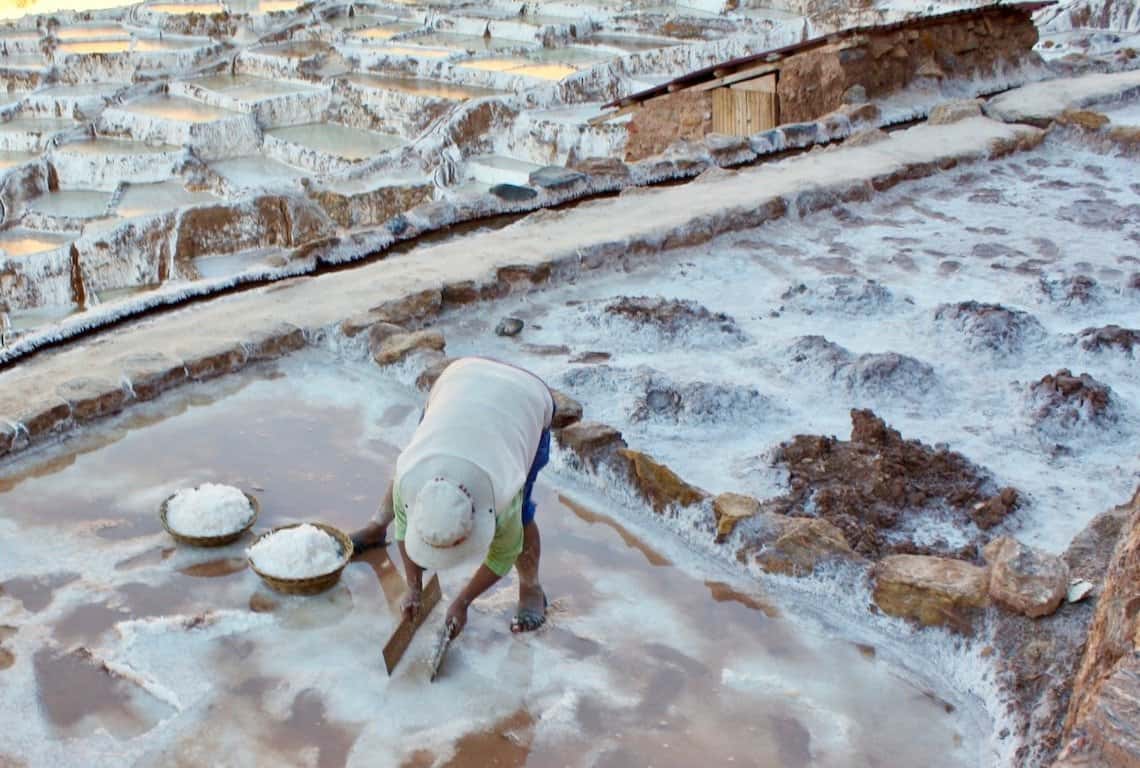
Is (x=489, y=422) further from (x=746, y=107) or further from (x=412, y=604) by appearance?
(x=746, y=107)

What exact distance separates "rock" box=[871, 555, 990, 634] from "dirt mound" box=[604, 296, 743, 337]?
1.69 metres

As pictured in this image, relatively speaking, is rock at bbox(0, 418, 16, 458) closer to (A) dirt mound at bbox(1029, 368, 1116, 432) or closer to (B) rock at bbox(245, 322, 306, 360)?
(B) rock at bbox(245, 322, 306, 360)

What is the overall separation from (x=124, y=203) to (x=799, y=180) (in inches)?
343

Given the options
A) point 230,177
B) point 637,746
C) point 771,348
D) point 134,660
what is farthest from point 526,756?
point 230,177

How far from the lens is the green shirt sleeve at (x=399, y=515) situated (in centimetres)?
252

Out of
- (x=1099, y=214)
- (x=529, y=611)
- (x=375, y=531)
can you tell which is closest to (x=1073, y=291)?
(x=1099, y=214)

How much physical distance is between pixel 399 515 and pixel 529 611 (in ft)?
1.66

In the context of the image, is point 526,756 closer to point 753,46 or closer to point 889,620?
point 889,620

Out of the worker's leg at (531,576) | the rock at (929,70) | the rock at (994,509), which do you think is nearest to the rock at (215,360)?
the worker's leg at (531,576)

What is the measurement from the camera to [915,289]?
511 centimetres

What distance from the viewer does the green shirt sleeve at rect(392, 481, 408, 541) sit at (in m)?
2.52

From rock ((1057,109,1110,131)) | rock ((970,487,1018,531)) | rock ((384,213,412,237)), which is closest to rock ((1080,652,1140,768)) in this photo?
rock ((970,487,1018,531))

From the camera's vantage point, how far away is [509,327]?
181 inches

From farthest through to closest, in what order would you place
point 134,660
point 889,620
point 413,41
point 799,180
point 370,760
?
point 413,41, point 799,180, point 889,620, point 134,660, point 370,760
